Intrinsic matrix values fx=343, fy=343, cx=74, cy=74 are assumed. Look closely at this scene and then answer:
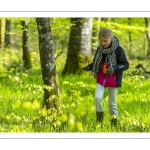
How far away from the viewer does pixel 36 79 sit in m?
9.41

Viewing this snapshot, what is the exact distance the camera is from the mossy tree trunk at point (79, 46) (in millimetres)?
9884

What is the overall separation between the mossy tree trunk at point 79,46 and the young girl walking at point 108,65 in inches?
171

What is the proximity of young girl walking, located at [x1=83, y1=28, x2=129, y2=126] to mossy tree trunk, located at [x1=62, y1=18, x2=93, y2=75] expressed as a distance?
4342mm

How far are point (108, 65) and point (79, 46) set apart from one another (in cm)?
453

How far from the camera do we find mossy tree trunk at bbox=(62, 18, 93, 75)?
9.88m

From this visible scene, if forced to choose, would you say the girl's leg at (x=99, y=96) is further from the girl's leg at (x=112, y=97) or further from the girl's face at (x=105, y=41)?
the girl's face at (x=105, y=41)

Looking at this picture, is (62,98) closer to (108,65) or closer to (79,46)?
(108,65)

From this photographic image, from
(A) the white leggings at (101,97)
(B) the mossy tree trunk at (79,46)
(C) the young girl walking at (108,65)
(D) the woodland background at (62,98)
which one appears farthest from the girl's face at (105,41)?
(B) the mossy tree trunk at (79,46)

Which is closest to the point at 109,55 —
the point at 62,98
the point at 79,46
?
the point at 62,98
